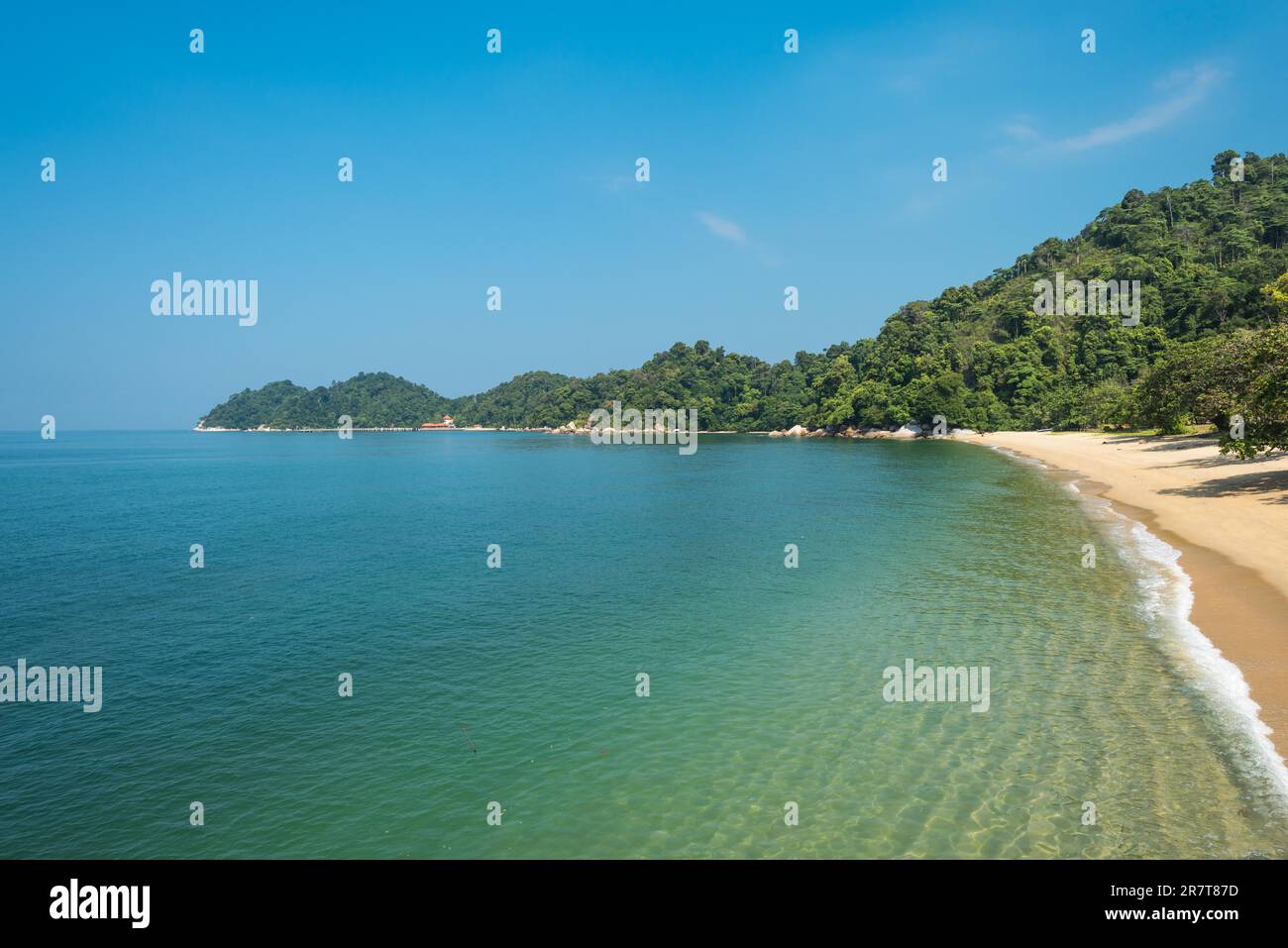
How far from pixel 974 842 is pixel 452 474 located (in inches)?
3577

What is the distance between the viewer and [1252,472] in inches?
1756

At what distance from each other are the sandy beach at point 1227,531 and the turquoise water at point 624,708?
146 cm

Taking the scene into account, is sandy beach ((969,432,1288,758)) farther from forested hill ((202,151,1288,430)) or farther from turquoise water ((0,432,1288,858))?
forested hill ((202,151,1288,430))

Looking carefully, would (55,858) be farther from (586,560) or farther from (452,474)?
(452,474)

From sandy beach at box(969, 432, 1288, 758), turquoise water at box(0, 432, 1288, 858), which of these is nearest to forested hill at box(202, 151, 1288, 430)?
sandy beach at box(969, 432, 1288, 758)

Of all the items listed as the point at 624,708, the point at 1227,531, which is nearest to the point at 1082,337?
the point at 1227,531

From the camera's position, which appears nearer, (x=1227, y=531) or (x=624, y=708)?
(x=624, y=708)

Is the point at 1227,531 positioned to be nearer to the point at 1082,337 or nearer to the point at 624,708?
the point at 624,708

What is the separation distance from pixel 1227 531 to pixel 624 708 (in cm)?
3075

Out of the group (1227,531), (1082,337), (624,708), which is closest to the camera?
(624,708)

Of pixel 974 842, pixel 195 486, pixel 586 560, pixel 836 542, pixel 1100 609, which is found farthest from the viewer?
pixel 195 486

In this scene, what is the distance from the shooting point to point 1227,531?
30266 millimetres
